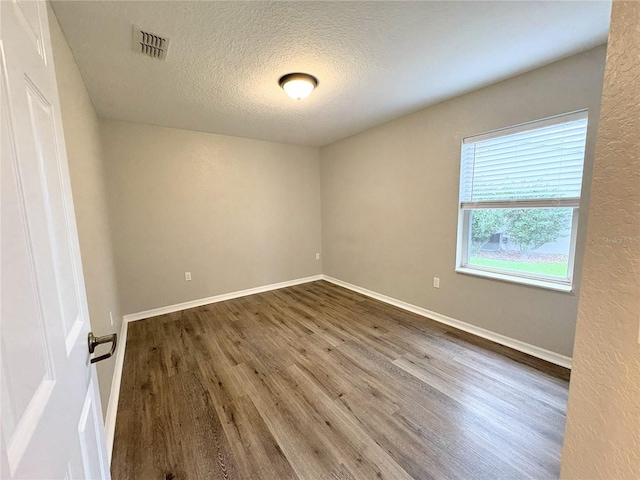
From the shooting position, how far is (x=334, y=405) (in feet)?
5.67

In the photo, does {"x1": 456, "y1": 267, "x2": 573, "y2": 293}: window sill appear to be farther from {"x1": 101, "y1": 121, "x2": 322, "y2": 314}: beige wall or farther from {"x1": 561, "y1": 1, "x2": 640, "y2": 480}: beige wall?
{"x1": 101, "y1": 121, "x2": 322, "y2": 314}: beige wall

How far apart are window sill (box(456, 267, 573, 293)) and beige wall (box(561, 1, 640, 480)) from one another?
2.01m

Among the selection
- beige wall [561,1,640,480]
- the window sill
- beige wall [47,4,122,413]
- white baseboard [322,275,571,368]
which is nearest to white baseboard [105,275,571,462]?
white baseboard [322,275,571,368]

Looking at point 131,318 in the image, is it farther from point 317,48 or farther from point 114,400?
point 317,48

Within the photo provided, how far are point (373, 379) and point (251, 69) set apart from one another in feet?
8.57

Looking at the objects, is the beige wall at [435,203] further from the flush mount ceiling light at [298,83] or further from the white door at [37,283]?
the white door at [37,283]

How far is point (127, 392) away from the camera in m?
1.90

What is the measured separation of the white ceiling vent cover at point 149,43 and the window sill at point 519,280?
3.18 m

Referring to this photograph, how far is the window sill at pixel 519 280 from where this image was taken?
2.07 metres

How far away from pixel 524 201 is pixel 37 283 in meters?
2.98

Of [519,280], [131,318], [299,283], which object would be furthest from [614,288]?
[299,283]

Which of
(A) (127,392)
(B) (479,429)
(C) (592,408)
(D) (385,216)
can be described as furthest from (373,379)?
(D) (385,216)

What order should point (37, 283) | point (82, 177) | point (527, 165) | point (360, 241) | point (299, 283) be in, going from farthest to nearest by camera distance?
point (299, 283) → point (360, 241) → point (527, 165) → point (82, 177) → point (37, 283)

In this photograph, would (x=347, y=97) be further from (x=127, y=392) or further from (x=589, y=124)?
(x=127, y=392)
